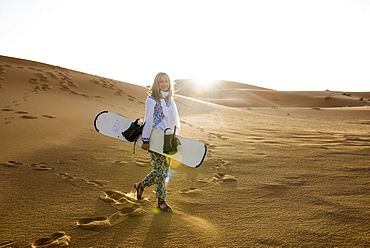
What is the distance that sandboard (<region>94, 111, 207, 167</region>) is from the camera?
2.81 m

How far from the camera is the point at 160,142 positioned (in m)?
2.77

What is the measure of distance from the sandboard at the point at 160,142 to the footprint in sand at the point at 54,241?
118cm

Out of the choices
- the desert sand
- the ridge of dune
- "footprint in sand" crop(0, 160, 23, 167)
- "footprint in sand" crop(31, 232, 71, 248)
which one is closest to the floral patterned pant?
the desert sand

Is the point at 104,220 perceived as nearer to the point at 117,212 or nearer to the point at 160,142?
the point at 117,212

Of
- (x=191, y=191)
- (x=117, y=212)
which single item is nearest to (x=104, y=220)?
(x=117, y=212)

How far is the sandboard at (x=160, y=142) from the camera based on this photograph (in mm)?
2810

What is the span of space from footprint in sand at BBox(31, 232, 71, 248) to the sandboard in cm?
118

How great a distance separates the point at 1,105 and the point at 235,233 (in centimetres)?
801

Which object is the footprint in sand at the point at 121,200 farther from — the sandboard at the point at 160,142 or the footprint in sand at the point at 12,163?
the footprint in sand at the point at 12,163

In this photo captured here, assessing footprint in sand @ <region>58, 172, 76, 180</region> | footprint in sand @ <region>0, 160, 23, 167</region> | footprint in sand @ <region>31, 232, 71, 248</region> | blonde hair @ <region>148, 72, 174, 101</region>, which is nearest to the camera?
footprint in sand @ <region>31, 232, 71, 248</region>

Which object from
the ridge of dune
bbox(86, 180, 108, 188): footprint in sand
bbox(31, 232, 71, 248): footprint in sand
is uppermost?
the ridge of dune

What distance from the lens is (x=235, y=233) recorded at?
7.68 ft

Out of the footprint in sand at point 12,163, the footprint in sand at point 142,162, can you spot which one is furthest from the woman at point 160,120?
the footprint in sand at point 12,163

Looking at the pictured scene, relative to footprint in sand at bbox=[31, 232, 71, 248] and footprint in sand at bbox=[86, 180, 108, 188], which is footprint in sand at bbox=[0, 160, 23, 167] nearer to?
footprint in sand at bbox=[86, 180, 108, 188]
